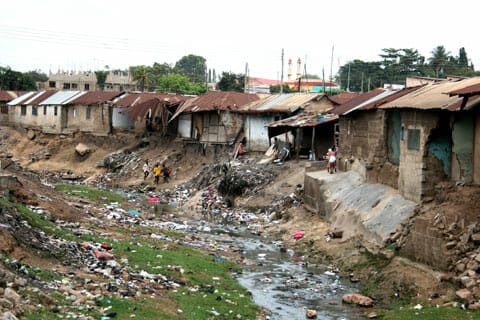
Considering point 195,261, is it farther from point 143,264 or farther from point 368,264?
point 368,264

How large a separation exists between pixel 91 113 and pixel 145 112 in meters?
6.46

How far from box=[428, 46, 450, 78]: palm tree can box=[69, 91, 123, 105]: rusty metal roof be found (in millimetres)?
25547

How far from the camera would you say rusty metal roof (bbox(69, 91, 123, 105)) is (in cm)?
4697

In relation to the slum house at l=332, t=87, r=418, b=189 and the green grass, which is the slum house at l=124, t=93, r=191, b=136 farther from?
the slum house at l=332, t=87, r=418, b=189

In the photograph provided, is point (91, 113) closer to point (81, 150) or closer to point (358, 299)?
point (81, 150)

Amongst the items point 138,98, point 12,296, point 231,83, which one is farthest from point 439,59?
point 12,296

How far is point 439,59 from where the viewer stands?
197 ft

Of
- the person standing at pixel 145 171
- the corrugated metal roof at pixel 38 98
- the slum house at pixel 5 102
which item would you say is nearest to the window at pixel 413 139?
the person standing at pixel 145 171

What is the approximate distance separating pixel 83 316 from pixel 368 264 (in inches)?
354

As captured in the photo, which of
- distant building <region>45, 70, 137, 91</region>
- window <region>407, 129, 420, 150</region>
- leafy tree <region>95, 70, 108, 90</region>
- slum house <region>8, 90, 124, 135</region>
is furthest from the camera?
distant building <region>45, 70, 137, 91</region>

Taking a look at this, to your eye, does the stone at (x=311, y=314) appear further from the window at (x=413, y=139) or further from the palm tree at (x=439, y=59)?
the palm tree at (x=439, y=59)

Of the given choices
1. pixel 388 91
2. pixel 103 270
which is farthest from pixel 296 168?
pixel 103 270

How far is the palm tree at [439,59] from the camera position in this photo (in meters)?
57.7

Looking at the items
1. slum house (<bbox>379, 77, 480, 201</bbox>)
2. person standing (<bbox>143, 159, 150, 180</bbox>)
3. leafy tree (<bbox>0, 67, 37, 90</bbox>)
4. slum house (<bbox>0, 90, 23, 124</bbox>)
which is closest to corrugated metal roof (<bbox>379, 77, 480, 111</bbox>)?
slum house (<bbox>379, 77, 480, 201</bbox>)
